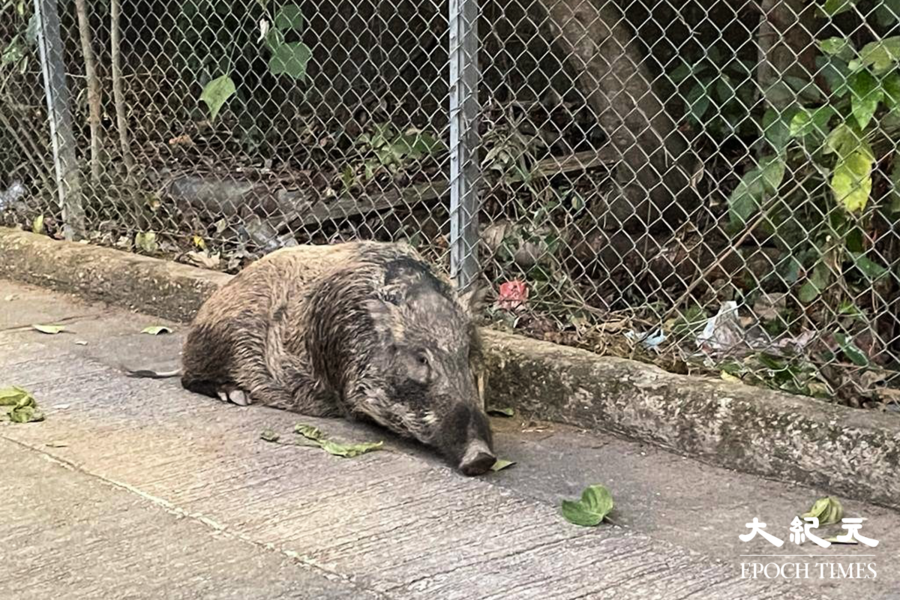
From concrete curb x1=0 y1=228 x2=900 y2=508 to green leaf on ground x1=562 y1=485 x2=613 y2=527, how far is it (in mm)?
527

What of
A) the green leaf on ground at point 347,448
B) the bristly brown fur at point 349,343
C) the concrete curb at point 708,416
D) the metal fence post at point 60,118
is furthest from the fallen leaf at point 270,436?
the metal fence post at point 60,118

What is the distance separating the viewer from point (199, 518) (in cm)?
332

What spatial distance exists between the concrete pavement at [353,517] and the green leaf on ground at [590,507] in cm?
4

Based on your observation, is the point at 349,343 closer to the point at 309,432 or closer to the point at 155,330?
the point at 309,432

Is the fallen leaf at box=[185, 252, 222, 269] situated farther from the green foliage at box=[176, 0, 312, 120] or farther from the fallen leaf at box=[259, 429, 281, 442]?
the fallen leaf at box=[259, 429, 281, 442]

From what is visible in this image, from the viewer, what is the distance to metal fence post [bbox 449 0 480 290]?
4.49 meters

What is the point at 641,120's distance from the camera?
4992 millimetres

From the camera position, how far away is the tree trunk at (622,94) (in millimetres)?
4930

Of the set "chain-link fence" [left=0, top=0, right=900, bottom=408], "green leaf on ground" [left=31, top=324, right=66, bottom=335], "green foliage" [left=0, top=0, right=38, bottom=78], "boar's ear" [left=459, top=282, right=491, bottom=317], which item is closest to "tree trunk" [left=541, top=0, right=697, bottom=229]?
"chain-link fence" [left=0, top=0, right=900, bottom=408]

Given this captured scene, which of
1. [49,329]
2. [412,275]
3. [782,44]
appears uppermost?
[782,44]

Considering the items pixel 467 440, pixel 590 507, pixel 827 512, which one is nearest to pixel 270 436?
pixel 467 440

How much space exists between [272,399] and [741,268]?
6.26 feet

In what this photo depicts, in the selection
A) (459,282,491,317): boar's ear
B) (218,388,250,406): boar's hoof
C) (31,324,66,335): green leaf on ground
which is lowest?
(31,324,66,335): green leaf on ground

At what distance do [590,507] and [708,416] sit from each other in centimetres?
65
